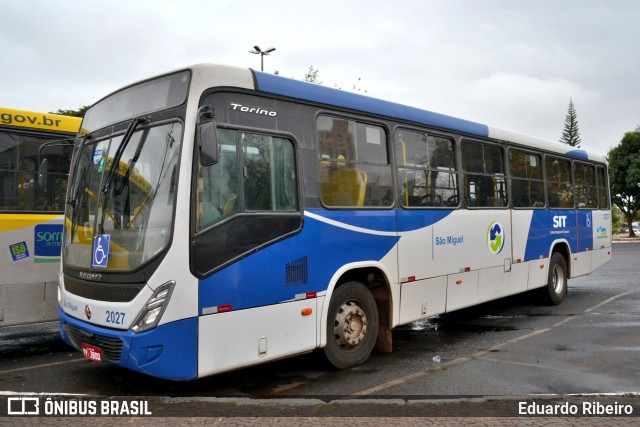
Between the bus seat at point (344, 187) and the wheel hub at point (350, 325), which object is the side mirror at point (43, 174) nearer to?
the bus seat at point (344, 187)

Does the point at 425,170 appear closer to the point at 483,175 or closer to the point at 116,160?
the point at 483,175

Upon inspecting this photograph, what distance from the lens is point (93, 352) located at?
5.29 m

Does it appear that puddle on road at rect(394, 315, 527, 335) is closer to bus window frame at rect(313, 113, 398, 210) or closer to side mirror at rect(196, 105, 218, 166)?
bus window frame at rect(313, 113, 398, 210)

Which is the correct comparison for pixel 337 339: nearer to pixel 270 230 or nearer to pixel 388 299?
pixel 388 299

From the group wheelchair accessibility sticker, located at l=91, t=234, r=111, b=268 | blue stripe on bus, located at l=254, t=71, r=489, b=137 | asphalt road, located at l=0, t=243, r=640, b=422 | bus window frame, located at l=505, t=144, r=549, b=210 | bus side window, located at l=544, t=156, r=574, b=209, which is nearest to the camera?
wheelchair accessibility sticker, located at l=91, t=234, r=111, b=268

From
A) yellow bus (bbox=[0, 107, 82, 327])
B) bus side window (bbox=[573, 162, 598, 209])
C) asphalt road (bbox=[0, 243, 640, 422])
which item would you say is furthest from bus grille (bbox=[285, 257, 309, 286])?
bus side window (bbox=[573, 162, 598, 209])

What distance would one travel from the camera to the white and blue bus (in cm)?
496

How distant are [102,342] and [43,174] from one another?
328 cm

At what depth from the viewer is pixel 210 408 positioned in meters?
5.12

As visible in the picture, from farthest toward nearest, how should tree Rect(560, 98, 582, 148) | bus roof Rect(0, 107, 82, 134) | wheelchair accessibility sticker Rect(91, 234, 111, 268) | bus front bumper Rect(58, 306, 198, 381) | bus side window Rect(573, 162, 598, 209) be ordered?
tree Rect(560, 98, 582, 148) → bus side window Rect(573, 162, 598, 209) → bus roof Rect(0, 107, 82, 134) → wheelchair accessibility sticker Rect(91, 234, 111, 268) → bus front bumper Rect(58, 306, 198, 381)

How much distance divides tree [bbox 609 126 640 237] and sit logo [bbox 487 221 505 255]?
37.2 meters

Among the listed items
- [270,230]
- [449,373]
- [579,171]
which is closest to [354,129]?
[270,230]

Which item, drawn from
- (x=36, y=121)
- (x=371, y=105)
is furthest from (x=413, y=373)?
(x=36, y=121)

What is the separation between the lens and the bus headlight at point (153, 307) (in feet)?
15.8
